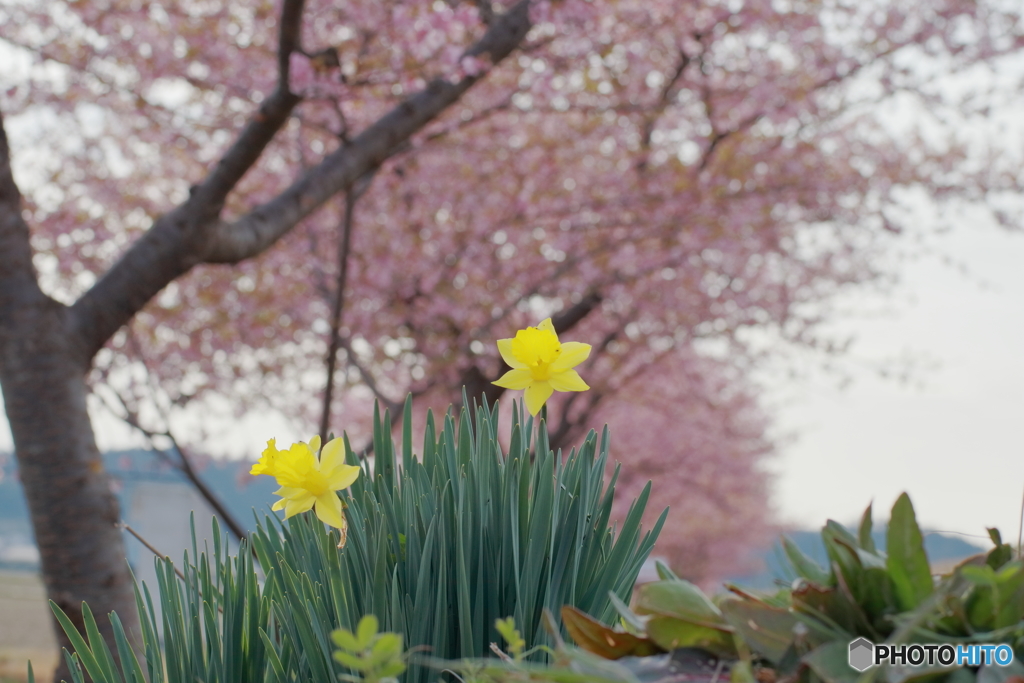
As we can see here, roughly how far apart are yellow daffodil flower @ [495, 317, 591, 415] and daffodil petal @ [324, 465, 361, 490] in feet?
0.83

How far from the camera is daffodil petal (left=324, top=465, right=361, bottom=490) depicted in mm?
1127

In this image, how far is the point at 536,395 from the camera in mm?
1199

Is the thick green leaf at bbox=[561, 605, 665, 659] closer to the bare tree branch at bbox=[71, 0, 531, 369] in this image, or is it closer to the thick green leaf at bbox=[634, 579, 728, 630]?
the thick green leaf at bbox=[634, 579, 728, 630]

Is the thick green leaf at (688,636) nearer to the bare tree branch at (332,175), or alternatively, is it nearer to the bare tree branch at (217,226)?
the bare tree branch at (217,226)

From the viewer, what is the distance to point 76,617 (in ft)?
11.4

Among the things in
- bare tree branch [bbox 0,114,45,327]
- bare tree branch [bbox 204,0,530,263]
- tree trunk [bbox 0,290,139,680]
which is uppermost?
bare tree branch [bbox 204,0,530,263]

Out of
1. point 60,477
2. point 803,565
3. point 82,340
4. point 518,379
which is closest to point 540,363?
point 518,379

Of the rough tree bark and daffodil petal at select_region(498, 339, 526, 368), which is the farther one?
the rough tree bark

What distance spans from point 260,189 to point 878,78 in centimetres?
576

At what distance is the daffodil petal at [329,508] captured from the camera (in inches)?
43.8

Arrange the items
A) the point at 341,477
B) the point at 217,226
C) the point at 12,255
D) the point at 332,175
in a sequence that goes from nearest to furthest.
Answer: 1. the point at 341,477
2. the point at 12,255
3. the point at 217,226
4. the point at 332,175

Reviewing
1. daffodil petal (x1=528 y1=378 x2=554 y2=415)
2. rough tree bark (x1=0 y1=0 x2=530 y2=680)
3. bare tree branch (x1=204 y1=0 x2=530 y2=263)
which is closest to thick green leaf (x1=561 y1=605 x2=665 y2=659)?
daffodil petal (x1=528 y1=378 x2=554 y2=415)

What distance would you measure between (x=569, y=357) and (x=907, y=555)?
2.00 feet

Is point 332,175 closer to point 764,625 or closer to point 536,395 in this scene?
point 536,395
